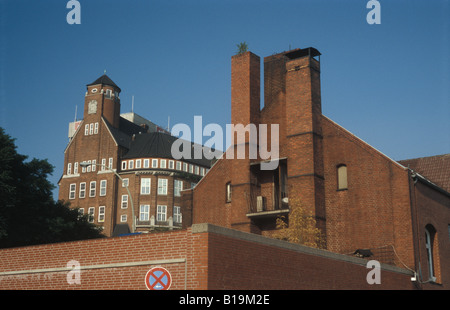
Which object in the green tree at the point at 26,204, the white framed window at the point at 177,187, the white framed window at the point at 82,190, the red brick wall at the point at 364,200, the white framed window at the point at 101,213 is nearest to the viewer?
the red brick wall at the point at 364,200

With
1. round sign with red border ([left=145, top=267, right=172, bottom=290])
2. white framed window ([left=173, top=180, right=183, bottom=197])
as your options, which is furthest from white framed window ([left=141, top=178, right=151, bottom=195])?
round sign with red border ([left=145, top=267, right=172, bottom=290])

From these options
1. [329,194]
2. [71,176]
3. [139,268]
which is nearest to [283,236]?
[329,194]

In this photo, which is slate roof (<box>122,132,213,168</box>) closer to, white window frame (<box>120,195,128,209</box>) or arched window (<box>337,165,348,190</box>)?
white window frame (<box>120,195,128,209</box>)

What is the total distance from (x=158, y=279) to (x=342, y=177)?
17.3 m

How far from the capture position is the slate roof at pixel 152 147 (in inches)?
3302

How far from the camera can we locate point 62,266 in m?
18.7

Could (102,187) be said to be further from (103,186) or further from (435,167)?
(435,167)

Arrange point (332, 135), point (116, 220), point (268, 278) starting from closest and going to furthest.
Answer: point (268, 278) → point (332, 135) → point (116, 220)

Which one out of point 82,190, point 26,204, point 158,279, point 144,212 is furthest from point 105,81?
point 158,279

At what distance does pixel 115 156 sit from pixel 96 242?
65813 millimetres

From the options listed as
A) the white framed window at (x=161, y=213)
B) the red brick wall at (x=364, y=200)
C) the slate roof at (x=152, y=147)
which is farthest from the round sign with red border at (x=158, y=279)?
the slate roof at (x=152, y=147)

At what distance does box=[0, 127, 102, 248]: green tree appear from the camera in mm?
37469

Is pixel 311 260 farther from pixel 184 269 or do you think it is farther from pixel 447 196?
pixel 447 196

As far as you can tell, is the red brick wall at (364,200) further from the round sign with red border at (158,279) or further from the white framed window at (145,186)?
the white framed window at (145,186)
